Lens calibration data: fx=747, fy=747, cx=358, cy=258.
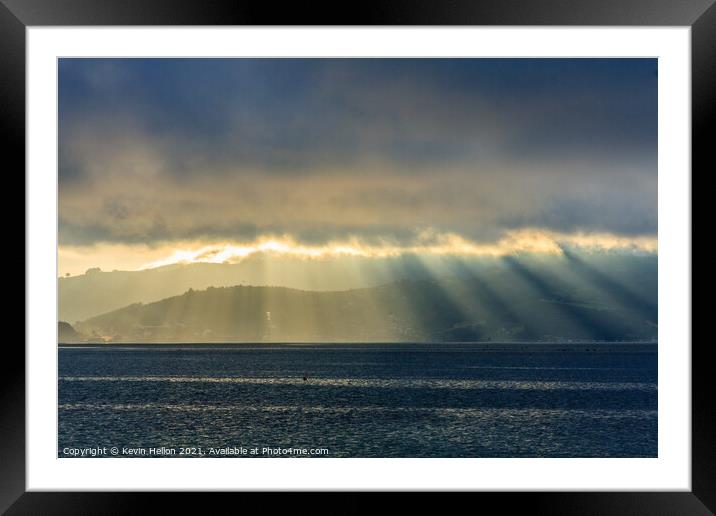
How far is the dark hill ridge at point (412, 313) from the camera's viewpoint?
53219 mm

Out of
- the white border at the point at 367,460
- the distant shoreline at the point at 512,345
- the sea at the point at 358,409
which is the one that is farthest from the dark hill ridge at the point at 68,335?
the white border at the point at 367,460

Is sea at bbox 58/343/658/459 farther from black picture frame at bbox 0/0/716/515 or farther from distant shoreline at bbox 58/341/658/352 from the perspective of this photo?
black picture frame at bbox 0/0/716/515

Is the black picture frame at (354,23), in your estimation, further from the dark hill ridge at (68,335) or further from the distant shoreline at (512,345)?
the distant shoreline at (512,345)

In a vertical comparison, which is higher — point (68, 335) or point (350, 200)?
point (350, 200)

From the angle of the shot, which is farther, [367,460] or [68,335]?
[68,335]

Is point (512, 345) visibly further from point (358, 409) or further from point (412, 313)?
point (358, 409)

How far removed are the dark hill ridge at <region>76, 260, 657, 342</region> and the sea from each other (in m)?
10.7

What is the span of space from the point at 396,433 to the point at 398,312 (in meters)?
37.0

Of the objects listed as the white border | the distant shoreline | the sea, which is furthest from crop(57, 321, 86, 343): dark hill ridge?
the white border

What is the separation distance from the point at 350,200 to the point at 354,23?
48.0 meters

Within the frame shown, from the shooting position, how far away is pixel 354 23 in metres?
2.86

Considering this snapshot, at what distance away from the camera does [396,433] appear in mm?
19828

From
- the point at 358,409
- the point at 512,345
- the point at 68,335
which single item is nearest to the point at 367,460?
the point at 358,409

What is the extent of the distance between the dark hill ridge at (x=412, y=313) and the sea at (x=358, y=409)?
35.0 ft
